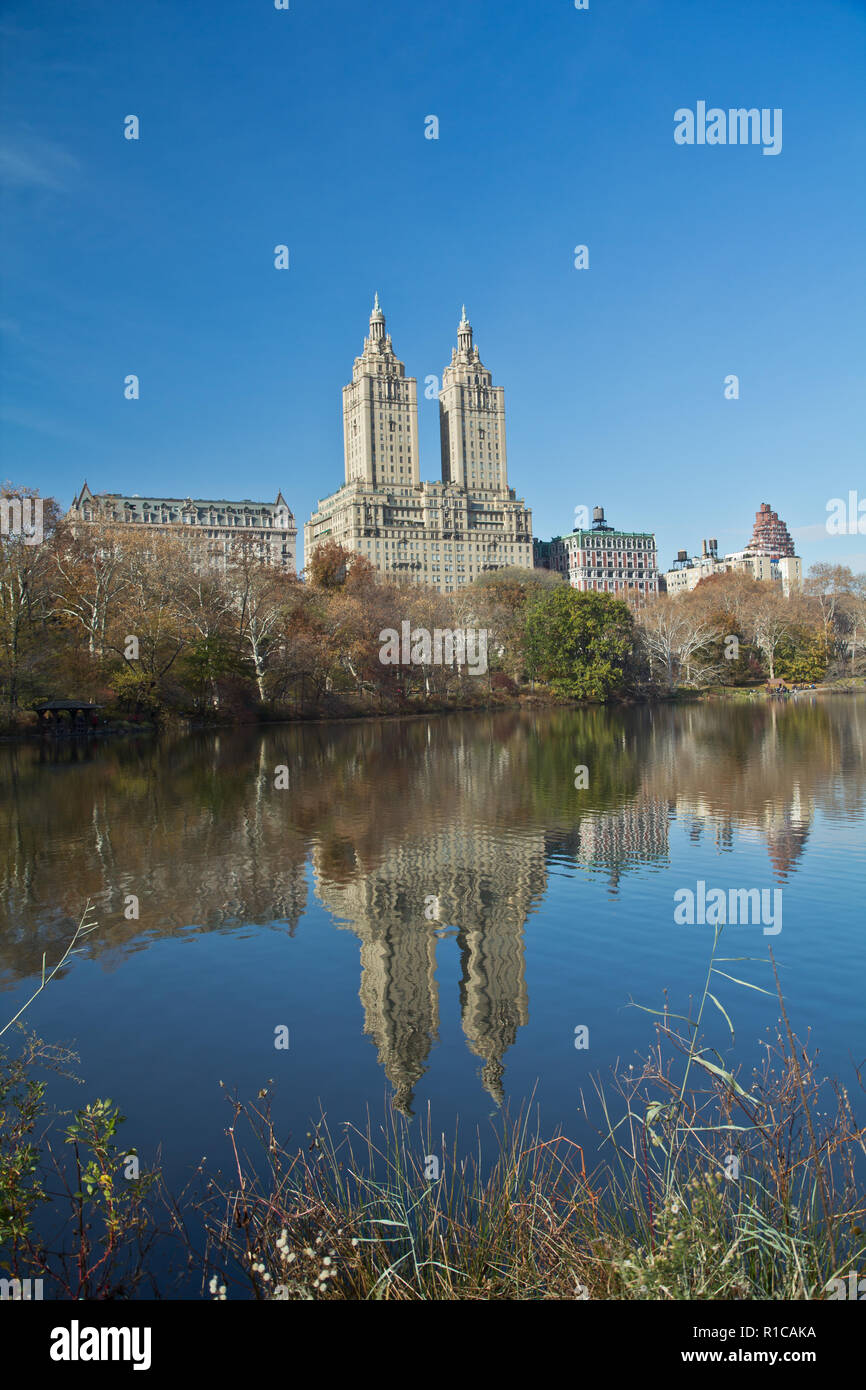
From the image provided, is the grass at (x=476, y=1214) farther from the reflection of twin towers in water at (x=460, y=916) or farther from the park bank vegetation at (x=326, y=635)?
the park bank vegetation at (x=326, y=635)

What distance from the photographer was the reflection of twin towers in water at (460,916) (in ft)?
32.0

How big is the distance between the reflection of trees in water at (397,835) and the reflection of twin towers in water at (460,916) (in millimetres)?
43

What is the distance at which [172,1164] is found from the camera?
7.18m

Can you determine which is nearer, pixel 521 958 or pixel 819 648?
pixel 521 958

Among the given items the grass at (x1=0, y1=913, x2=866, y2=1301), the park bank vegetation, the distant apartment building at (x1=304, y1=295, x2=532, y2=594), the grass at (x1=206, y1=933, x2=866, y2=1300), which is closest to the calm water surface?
the grass at (x1=0, y1=913, x2=866, y2=1301)

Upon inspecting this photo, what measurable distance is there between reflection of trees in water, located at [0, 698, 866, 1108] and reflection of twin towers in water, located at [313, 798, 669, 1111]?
0.14 feet

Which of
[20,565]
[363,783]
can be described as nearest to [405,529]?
[20,565]

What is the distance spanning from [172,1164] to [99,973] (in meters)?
5.56

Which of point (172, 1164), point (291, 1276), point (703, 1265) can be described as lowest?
point (172, 1164)

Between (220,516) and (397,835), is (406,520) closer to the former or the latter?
(220,516)

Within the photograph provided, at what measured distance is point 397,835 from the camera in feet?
69.6

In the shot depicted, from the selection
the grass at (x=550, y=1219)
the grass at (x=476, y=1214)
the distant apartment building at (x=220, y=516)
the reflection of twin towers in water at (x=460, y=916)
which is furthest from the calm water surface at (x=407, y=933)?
the distant apartment building at (x=220, y=516)

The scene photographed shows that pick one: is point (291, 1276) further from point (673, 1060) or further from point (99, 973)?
point (99, 973)

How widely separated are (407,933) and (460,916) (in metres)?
1.14
